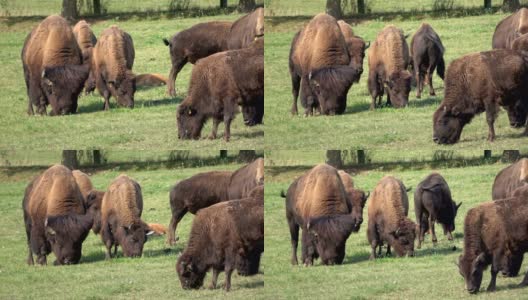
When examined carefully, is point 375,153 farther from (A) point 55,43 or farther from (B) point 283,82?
(A) point 55,43

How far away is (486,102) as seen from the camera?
17.3 m

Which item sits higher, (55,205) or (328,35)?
(328,35)

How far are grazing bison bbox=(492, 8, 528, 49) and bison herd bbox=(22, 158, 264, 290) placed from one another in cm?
343

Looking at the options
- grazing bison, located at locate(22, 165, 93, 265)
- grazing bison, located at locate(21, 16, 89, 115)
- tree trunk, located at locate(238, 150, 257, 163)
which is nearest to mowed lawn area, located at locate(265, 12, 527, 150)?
tree trunk, located at locate(238, 150, 257, 163)

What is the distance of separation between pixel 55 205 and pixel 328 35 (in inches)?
135

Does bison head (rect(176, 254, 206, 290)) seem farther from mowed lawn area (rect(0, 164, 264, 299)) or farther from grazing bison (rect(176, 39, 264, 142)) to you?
grazing bison (rect(176, 39, 264, 142))

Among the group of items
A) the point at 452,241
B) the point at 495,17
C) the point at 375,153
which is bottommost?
the point at 452,241

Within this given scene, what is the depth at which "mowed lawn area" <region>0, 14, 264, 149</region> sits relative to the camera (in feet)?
56.0

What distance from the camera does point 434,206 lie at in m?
19.9

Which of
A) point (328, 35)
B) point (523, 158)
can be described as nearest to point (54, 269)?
point (328, 35)

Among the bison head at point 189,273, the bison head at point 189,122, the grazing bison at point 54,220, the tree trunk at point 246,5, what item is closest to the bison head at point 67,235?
the grazing bison at point 54,220

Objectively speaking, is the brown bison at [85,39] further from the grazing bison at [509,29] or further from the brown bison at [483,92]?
the grazing bison at [509,29]

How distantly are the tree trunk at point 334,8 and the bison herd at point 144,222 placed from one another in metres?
2.09

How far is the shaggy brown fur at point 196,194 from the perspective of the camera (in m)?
18.0
